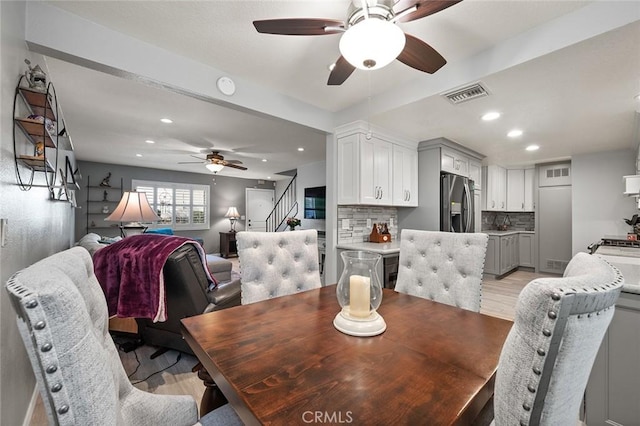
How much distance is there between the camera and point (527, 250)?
5.74 meters

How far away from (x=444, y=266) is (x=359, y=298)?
33.2 inches

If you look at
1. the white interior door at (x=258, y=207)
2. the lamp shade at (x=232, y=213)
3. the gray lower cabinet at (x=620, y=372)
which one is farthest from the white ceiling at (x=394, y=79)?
the white interior door at (x=258, y=207)

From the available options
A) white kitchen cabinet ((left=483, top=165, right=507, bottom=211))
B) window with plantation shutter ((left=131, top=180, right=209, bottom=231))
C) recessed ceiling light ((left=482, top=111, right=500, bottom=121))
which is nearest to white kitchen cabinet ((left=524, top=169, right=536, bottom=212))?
white kitchen cabinet ((left=483, top=165, right=507, bottom=211))

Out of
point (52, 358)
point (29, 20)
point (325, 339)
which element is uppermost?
point (29, 20)

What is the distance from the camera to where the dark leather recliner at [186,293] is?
2055mm

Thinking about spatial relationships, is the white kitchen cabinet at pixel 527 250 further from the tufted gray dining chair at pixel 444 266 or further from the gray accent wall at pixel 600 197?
the tufted gray dining chair at pixel 444 266

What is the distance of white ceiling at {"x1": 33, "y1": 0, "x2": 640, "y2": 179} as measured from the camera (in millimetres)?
1711

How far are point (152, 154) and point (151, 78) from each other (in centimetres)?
430

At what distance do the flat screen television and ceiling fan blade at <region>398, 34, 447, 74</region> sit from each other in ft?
13.5

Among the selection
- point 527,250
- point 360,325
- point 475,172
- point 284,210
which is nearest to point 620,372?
point 360,325

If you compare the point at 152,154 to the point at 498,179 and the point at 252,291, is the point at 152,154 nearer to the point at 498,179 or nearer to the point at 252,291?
the point at 252,291

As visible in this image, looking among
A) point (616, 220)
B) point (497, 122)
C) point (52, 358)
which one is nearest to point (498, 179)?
point (616, 220)

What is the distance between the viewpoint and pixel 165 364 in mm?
2232

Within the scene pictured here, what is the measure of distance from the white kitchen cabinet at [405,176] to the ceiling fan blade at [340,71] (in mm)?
1823
